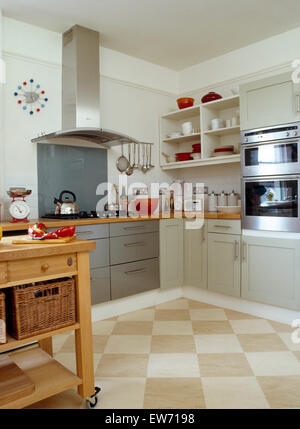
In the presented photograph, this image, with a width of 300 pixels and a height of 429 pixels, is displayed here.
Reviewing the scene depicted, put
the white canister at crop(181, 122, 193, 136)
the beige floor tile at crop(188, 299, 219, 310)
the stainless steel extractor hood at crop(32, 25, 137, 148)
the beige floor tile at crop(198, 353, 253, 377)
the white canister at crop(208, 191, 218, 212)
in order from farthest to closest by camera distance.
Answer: the white canister at crop(181, 122, 193, 136)
the white canister at crop(208, 191, 218, 212)
the beige floor tile at crop(188, 299, 219, 310)
the stainless steel extractor hood at crop(32, 25, 137, 148)
the beige floor tile at crop(198, 353, 253, 377)

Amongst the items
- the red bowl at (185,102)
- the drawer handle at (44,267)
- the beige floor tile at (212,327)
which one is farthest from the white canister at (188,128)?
the drawer handle at (44,267)

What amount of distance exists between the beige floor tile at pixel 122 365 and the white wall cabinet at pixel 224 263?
1194 mm

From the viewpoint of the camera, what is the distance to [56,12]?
2904mm

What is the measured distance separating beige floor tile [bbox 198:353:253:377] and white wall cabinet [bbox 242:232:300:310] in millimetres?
752

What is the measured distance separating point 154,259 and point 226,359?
1.31 metres

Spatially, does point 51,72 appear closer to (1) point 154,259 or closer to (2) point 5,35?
(2) point 5,35

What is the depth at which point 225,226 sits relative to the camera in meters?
3.27

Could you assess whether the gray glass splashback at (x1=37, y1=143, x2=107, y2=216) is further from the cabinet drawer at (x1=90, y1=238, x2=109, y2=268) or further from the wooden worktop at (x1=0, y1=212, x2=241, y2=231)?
the cabinet drawer at (x1=90, y1=238, x2=109, y2=268)

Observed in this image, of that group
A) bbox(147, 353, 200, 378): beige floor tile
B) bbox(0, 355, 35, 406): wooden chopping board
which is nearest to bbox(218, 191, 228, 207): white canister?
bbox(147, 353, 200, 378): beige floor tile

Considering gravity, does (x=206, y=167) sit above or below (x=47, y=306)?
above

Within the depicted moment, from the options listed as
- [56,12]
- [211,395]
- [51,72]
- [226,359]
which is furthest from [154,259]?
[56,12]

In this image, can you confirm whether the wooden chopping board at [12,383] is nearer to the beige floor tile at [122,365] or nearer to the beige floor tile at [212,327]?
the beige floor tile at [122,365]

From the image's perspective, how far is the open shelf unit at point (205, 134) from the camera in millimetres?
3572

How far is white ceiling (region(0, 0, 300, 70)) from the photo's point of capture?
2818mm
